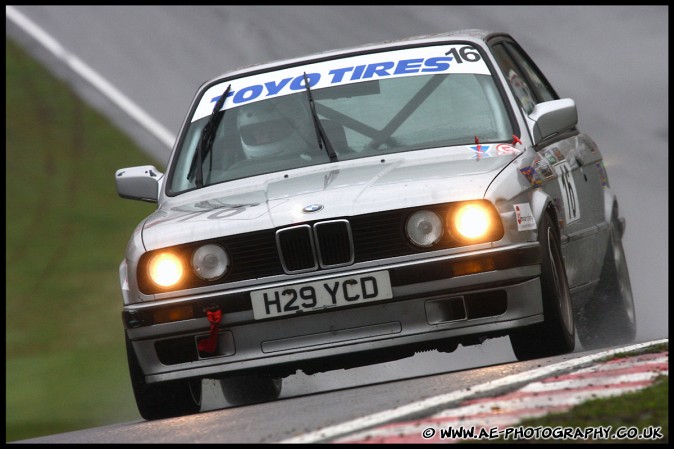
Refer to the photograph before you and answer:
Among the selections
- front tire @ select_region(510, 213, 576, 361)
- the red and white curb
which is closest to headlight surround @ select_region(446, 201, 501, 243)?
front tire @ select_region(510, 213, 576, 361)

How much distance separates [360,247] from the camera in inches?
240

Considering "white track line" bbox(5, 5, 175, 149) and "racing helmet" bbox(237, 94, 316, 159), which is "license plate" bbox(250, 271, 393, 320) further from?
"white track line" bbox(5, 5, 175, 149)

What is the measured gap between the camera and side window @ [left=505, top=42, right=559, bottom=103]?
332 inches

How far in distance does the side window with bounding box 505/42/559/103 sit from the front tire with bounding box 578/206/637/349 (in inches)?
34.9

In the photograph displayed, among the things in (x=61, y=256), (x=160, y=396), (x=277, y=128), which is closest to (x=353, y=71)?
(x=277, y=128)

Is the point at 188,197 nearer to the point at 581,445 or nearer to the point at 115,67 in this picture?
the point at 581,445

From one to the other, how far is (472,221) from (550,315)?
53 cm

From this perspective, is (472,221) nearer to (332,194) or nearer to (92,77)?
→ (332,194)

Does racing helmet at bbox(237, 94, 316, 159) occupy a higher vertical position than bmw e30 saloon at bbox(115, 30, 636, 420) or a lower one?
higher

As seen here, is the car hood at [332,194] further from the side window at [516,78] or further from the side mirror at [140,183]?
the side window at [516,78]

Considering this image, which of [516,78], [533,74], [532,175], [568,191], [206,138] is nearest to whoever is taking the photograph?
[532,175]

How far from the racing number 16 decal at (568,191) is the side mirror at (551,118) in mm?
176

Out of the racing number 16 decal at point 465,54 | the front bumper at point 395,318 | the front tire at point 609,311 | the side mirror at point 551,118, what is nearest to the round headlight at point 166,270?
the front bumper at point 395,318

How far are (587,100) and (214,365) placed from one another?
36.3 feet
